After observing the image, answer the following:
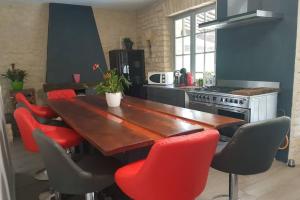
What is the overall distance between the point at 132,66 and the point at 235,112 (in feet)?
9.74

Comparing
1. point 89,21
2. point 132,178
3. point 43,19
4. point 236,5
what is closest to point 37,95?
point 43,19

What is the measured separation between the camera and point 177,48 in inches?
193

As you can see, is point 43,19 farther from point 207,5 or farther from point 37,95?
point 207,5

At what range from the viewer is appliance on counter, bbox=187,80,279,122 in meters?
2.68

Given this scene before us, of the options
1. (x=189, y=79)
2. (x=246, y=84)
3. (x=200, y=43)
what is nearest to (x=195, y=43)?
(x=200, y=43)

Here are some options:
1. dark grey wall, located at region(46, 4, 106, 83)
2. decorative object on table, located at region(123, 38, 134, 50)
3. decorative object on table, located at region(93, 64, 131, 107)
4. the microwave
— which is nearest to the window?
the microwave

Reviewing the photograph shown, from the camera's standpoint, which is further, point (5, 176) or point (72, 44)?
point (72, 44)

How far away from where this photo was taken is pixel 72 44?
512 cm

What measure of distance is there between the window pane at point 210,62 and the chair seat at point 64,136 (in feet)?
8.87

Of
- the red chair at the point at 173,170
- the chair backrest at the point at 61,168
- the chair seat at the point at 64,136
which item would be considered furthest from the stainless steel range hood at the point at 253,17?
the chair backrest at the point at 61,168

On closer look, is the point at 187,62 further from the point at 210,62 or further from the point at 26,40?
the point at 26,40

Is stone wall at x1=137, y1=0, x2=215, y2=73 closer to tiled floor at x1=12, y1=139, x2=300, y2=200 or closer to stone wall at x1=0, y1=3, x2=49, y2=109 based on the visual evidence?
stone wall at x1=0, y1=3, x2=49, y2=109

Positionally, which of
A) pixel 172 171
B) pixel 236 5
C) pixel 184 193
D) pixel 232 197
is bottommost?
pixel 232 197

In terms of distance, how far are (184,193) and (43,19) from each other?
4.97m
